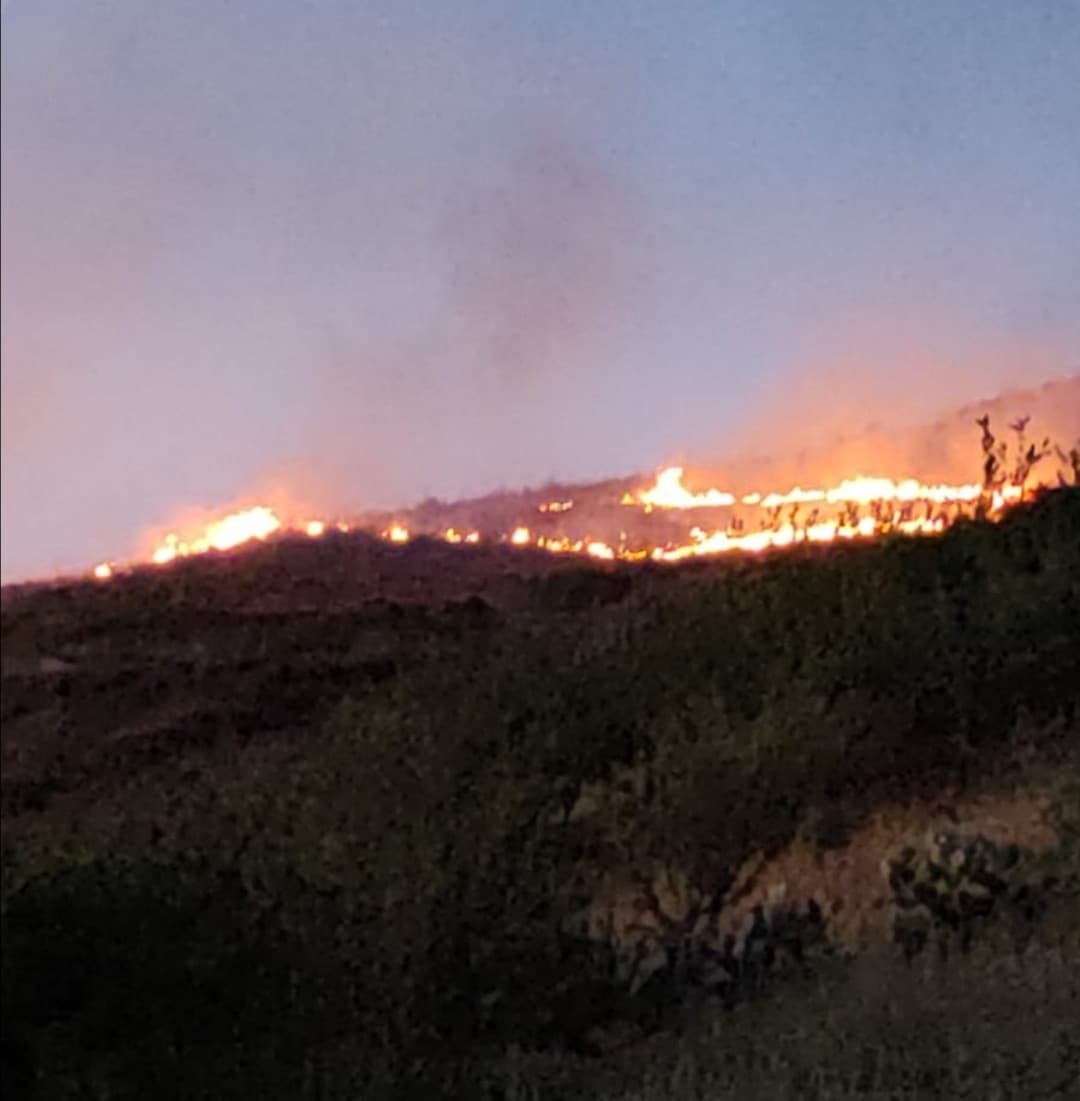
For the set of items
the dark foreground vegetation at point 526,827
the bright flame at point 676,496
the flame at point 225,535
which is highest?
the bright flame at point 676,496

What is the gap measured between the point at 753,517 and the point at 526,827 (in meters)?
0.49

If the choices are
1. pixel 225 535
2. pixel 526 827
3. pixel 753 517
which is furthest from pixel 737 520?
pixel 225 535

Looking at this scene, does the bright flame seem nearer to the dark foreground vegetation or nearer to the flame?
the dark foreground vegetation

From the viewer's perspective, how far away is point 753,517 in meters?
2.31

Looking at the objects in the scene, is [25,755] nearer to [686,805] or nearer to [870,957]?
[686,805]

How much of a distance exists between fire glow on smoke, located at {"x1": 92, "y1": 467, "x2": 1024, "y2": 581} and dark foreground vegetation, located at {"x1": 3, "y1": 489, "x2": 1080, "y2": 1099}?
0.03 metres

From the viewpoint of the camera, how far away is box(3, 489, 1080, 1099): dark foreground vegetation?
75.1 inches

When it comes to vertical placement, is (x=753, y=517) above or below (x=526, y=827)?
above

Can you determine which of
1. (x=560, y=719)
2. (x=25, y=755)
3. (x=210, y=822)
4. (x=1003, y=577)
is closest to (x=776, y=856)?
(x=560, y=719)

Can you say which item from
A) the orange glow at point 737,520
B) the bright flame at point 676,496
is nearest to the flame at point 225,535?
the orange glow at point 737,520

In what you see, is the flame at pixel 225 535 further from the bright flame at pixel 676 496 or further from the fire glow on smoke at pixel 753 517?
the bright flame at pixel 676 496

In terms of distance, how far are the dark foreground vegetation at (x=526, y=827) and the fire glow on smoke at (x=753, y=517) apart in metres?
0.03

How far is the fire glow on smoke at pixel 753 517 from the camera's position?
2178mm

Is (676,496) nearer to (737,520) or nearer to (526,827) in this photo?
(737,520)
